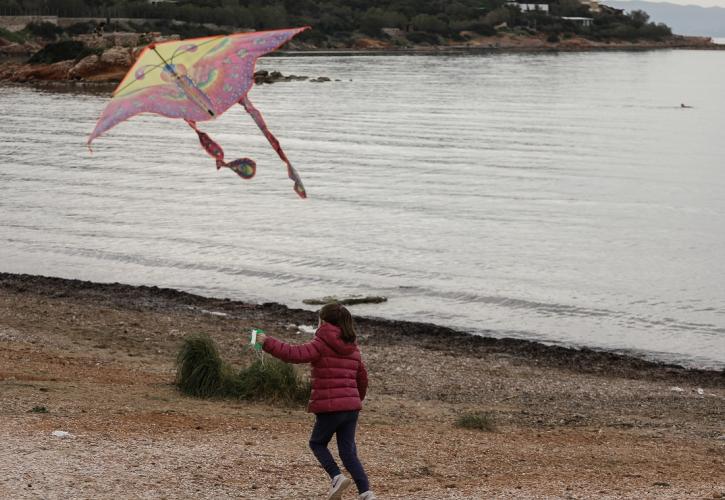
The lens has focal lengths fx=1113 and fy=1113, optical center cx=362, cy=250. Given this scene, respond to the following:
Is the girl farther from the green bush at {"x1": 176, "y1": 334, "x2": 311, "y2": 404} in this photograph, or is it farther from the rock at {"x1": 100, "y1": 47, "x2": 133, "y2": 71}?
the rock at {"x1": 100, "y1": 47, "x2": 133, "y2": 71}

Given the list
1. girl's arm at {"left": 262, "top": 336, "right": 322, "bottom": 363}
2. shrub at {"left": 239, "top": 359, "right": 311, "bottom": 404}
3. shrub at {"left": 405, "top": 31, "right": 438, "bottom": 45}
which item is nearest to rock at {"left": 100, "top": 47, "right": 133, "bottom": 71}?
shrub at {"left": 239, "top": 359, "right": 311, "bottom": 404}

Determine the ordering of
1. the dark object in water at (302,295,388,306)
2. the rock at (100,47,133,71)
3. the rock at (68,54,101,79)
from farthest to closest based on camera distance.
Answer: the rock at (68,54,101,79) → the rock at (100,47,133,71) → the dark object in water at (302,295,388,306)

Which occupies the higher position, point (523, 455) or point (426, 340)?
point (523, 455)

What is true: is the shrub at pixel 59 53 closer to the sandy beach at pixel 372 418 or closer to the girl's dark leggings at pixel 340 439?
the sandy beach at pixel 372 418

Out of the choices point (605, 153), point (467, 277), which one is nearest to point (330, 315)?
point (467, 277)

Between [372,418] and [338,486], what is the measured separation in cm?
502

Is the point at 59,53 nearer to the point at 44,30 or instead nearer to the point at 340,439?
the point at 44,30

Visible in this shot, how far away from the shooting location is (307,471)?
1111 cm

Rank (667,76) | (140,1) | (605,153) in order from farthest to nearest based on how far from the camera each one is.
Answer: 1. (140,1)
2. (667,76)
3. (605,153)

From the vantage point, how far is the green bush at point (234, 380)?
590 inches

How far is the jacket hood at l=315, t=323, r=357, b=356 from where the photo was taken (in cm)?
906

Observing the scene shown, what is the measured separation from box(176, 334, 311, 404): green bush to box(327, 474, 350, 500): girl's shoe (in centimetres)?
533

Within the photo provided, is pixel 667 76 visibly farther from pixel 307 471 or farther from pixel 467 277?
pixel 307 471

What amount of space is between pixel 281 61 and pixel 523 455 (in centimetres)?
13132
